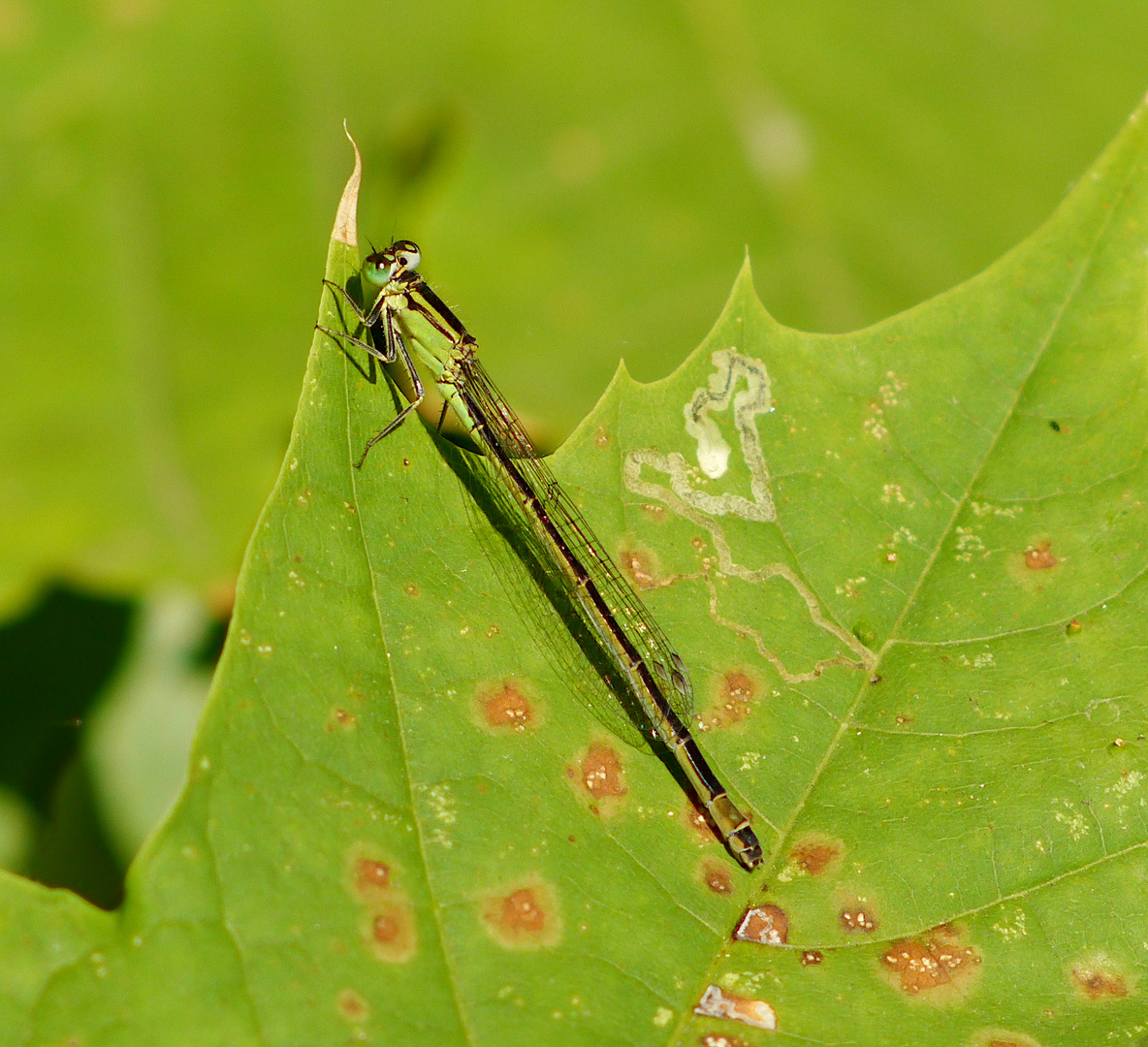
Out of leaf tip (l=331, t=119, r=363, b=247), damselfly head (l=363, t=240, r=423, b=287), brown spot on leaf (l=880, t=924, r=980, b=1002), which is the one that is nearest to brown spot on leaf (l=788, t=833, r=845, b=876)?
brown spot on leaf (l=880, t=924, r=980, b=1002)

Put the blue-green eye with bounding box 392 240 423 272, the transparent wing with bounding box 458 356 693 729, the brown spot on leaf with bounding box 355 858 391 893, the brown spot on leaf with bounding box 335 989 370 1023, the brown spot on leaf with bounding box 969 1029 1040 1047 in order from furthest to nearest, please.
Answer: the blue-green eye with bounding box 392 240 423 272
the transparent wing with bounding box 458 356 693 729
the brown spot on leaf with bounding box 969 1029 1040 1047
the brown spot on leaf with bounding box 355 858 391 893
the brown spot on leaf with bounding box 335 989 370 1023

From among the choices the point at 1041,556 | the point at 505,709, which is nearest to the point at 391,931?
the point at 505,709

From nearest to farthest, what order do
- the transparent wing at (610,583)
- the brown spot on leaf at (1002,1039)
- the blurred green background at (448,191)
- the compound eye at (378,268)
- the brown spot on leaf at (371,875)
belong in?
the brown spot on leaf at (371,875)
the brown spot on leaf at (1002,1039)
the transparent wing at (610,583)
the compound eye at (378,268)
the blurred green background at (448,191)

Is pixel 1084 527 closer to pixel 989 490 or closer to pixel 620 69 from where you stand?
pixel 989 490

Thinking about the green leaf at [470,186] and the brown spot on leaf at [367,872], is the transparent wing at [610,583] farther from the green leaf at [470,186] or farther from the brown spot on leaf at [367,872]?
the green leaf at [470,186]

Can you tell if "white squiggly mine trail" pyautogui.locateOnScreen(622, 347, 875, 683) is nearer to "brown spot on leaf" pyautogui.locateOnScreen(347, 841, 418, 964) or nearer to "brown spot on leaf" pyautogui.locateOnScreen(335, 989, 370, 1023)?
"brown spot on leaf" pyautogui.locateOnScreen(347, 841, 418, 964)

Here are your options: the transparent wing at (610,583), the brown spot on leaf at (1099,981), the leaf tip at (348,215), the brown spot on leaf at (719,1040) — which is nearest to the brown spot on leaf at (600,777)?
the transparent wing at (610,583)
